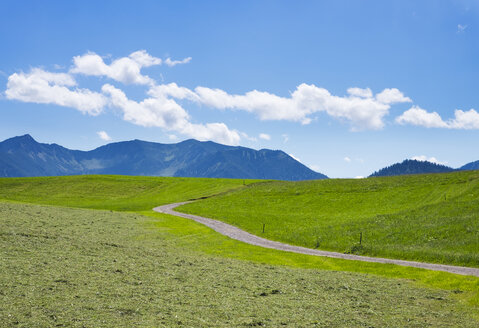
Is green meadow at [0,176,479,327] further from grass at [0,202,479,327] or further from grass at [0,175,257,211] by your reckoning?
grass at [0,175,257,211]

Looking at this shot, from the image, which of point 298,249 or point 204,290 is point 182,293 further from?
point 298,249

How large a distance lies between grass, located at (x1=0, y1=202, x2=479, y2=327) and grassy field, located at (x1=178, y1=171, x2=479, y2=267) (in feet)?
53.4

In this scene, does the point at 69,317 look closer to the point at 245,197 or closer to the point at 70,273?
the point at 70,273

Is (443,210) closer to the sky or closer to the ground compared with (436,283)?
closer to the sky

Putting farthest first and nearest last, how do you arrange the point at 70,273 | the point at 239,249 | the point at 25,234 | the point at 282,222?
the point at 282,222
the point at 239,249
the point at 25,234
the point at 70,273

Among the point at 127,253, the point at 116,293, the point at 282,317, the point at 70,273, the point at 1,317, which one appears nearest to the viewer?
the point at 1,317

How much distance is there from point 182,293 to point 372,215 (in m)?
56.3

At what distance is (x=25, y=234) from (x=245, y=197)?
77.3 metres

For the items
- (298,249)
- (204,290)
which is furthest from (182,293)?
(298,249)

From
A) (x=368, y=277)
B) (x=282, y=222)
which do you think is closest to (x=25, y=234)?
(x=368, y=277)

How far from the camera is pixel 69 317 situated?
16.7 metres

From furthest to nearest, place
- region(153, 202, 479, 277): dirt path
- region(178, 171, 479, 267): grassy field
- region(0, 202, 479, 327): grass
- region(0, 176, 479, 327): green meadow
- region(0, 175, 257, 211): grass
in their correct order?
region(0, 175, 257, 211): grass, region(178, 171, 479, 267): grassy field, region(153, 202, 479, 277): dirt path, region(0, 176, 479, 327): green meadow, region(0, 202, 479, 327): grass

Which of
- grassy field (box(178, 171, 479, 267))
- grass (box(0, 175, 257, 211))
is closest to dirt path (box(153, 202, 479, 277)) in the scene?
grassy field (box(178, 171, 479, 267))

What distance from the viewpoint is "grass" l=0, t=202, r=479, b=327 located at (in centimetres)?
1759
